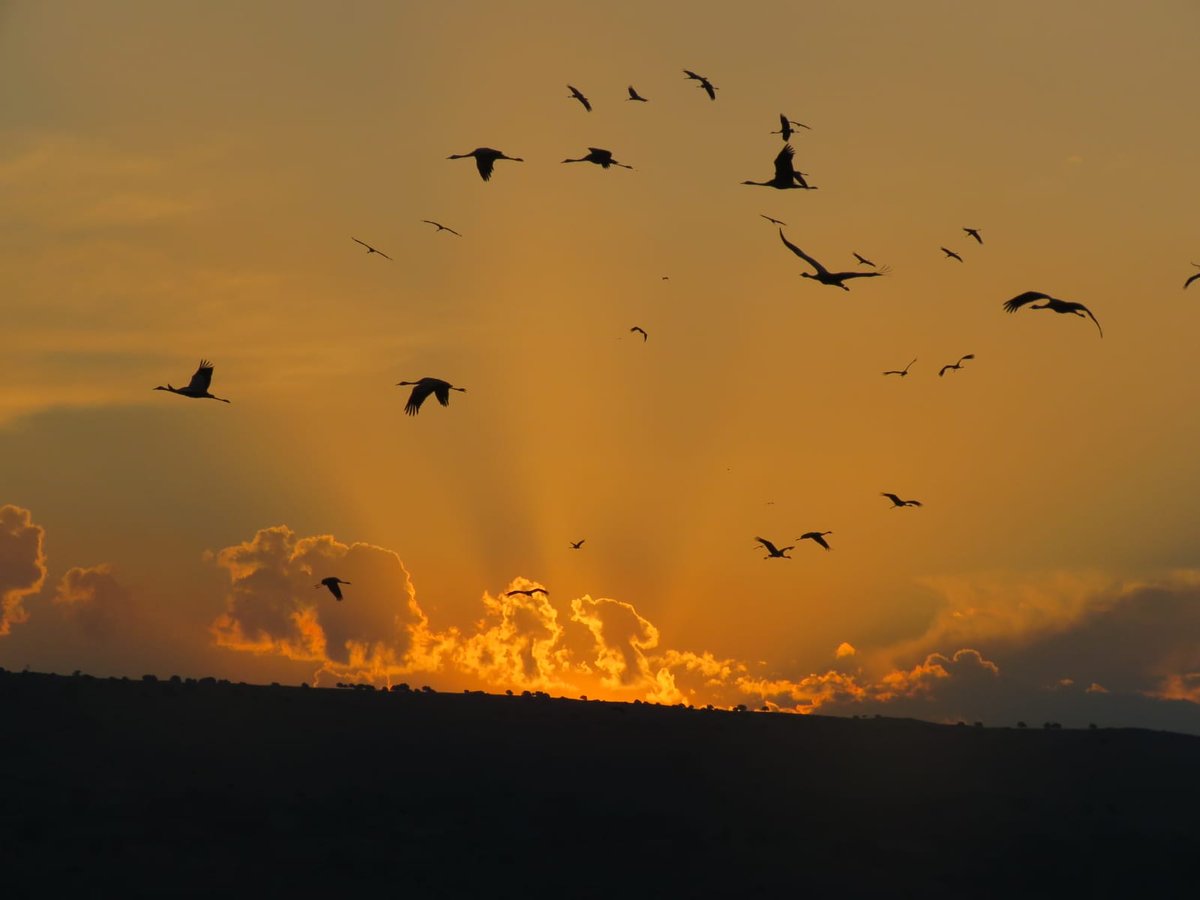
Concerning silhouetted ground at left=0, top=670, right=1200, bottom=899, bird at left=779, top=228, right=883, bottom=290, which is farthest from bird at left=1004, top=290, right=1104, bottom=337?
silhouetted ground at left=0, top=670, right=1200, bottom=899

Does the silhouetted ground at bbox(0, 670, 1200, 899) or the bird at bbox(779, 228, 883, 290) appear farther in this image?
the silhouetted ground at bbox(0, 670, 1200, 899)

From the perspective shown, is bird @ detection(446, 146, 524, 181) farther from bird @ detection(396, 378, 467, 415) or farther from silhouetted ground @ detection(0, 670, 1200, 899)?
silhouetted ground @ detection(0, 670, 1200, 899)

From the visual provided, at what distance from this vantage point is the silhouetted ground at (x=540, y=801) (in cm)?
4550

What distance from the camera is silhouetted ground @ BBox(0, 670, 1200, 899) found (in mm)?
45500

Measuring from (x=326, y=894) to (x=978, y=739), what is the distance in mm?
36274

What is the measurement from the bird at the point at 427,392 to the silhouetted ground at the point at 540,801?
729 inches

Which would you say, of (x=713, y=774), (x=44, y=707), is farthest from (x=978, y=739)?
(x=44, y=707)

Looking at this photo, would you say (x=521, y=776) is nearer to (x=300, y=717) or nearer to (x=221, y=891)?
(x=300, y=717)

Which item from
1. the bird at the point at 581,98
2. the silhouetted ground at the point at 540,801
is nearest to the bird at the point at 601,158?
the bird at the point at 581,98

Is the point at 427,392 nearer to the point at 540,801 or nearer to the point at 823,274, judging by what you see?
the point at 823,274

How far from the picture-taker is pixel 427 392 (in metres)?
31.3

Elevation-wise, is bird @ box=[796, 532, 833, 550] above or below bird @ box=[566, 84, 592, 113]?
below

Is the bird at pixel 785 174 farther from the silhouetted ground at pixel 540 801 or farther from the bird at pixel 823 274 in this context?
the silhouetted ground at pixel 540 801

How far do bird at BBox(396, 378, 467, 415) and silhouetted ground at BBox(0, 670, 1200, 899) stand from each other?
18527 millimetres
